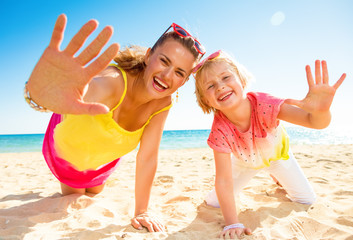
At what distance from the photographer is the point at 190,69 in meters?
2.62

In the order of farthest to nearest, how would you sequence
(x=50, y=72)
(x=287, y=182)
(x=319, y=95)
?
(x=287, y=182), (x=319, y=95), (x=50, y=72)

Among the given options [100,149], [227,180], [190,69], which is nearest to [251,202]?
[227,180]

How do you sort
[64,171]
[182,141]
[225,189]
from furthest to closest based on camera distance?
1. [182,141]
2. [64,171]
3. [225,189]

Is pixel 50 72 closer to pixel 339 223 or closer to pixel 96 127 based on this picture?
pixel 96 127

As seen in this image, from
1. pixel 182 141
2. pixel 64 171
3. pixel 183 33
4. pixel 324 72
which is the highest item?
pixel 183 33

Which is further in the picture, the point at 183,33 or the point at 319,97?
the point at 183,33

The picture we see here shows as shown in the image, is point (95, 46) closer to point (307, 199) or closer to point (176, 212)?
point (176, 212)

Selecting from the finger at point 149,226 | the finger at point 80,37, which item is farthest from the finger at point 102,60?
the finger at point 149,226

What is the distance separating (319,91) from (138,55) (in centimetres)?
185

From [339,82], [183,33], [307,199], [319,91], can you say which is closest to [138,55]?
[183,33]

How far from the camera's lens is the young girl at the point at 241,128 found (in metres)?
2.27

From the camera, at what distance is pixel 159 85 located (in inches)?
101

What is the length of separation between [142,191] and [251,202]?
53.6 inches

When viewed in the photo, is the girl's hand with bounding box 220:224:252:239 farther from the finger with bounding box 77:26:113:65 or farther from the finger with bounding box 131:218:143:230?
the finger with bounding box 77:26:113:65
